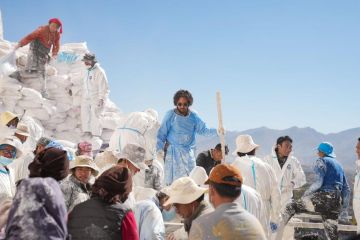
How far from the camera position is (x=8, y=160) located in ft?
14.8

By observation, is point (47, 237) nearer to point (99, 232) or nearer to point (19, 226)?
point (19, 226)

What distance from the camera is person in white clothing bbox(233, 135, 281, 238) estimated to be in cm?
A: 514

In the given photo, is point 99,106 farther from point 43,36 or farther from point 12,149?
point 12,149

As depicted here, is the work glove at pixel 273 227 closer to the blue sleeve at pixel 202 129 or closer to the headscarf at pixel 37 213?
the blue sleeve at pixel 202 129

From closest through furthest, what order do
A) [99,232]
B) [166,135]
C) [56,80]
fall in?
1. [99,232]
2. [166,135]
3. [56,80]

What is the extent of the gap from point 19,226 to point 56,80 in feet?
34.3

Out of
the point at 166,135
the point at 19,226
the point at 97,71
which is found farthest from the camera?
the point at 97,71


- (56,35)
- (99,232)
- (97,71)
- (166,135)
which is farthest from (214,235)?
(56,35)

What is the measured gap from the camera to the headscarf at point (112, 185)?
2861mm

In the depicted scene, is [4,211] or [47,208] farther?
[4,211]

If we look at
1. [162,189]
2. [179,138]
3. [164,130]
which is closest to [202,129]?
[179,138]

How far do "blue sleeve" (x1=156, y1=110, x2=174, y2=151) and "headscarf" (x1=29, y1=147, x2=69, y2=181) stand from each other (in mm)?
3967

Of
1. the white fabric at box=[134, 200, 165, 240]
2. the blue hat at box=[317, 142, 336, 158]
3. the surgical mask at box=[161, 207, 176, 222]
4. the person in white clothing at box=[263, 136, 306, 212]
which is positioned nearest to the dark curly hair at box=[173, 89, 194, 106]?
the person in white clothing at box=[263, 136, 306, 212]

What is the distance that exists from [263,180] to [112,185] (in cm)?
272
